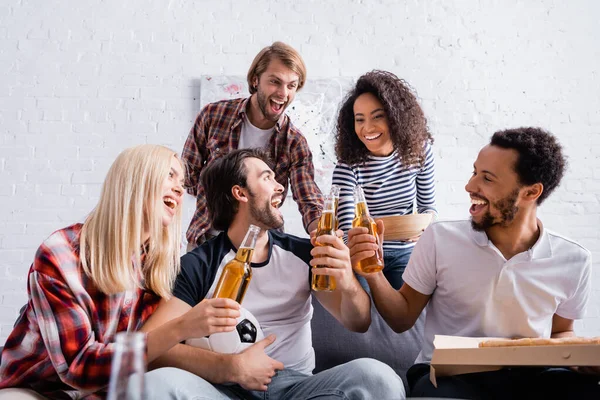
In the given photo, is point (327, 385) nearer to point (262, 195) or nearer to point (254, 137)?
point (262, 195)

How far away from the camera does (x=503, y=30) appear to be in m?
3.87

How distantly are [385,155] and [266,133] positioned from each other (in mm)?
529

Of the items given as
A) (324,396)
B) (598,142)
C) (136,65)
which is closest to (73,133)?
(136,65)

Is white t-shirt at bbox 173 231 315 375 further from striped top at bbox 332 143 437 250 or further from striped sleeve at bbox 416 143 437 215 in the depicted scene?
striped sleeve at bbox 416 143 437 215

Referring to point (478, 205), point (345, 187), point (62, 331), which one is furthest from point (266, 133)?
point (62, 331)

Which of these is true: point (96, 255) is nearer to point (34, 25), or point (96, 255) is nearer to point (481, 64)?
point (34, 25)

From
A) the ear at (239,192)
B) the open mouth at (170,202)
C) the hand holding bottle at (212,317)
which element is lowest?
the hand holding bottle at (212,317)

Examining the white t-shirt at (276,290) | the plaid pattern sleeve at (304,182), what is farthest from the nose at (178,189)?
the plaid pattern sleeve at (304,182)

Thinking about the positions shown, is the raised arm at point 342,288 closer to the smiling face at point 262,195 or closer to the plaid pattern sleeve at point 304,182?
the smiling face at point 262,195

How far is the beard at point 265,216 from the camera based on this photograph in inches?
75.0

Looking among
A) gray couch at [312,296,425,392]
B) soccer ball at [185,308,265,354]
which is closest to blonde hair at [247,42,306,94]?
gray couch at [312,296,425,392]

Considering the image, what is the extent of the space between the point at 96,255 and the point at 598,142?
343cm

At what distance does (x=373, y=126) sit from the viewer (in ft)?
7.79

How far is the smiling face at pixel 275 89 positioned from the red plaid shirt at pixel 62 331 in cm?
A: 123
